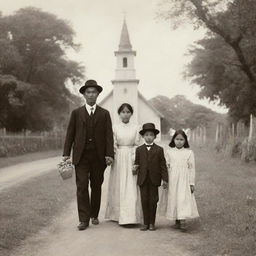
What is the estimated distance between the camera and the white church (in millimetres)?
53875

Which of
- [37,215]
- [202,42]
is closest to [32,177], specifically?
[37,215]

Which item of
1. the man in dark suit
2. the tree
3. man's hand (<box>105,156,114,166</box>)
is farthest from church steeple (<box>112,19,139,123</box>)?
man's hand (<box>105,156,114,166</box>)

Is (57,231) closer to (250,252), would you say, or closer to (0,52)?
(250,252)

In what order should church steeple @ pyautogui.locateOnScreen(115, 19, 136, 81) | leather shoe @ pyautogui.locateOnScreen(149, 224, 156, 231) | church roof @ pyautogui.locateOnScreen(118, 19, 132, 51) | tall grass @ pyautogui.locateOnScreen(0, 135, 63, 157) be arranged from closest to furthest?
leather shoe @ pyautogui.locateOnScreen(149, 224, 156, 231) < tall grass @ pyautogui.locateOnScreen(0, 135, 63, 157) < church steeple @ pyautogui.locateOnScreen(115, 19, 136, 81) < church roof @ pyautogui.locateOnScreen(118, 19, 132, 51)

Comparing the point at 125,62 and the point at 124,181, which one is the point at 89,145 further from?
the point at 125,62

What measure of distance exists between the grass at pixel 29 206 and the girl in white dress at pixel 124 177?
1286 mm

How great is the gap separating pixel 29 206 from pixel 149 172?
11.8 feet

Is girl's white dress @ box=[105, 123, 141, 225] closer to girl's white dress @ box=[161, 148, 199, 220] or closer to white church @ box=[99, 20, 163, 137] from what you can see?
girl's white dress @ box=[161, 148, 199, 220]

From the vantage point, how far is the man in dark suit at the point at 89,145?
24.6ft

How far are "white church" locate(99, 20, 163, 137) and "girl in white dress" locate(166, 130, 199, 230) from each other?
45.0m

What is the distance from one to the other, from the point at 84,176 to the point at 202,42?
107 feet

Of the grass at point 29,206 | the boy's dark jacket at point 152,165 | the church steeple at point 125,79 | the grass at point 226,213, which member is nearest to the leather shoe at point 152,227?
the boy's dark jacket at point 152,165

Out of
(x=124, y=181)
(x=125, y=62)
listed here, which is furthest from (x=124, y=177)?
(x=125, y=62)

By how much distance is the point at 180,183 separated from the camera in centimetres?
738
